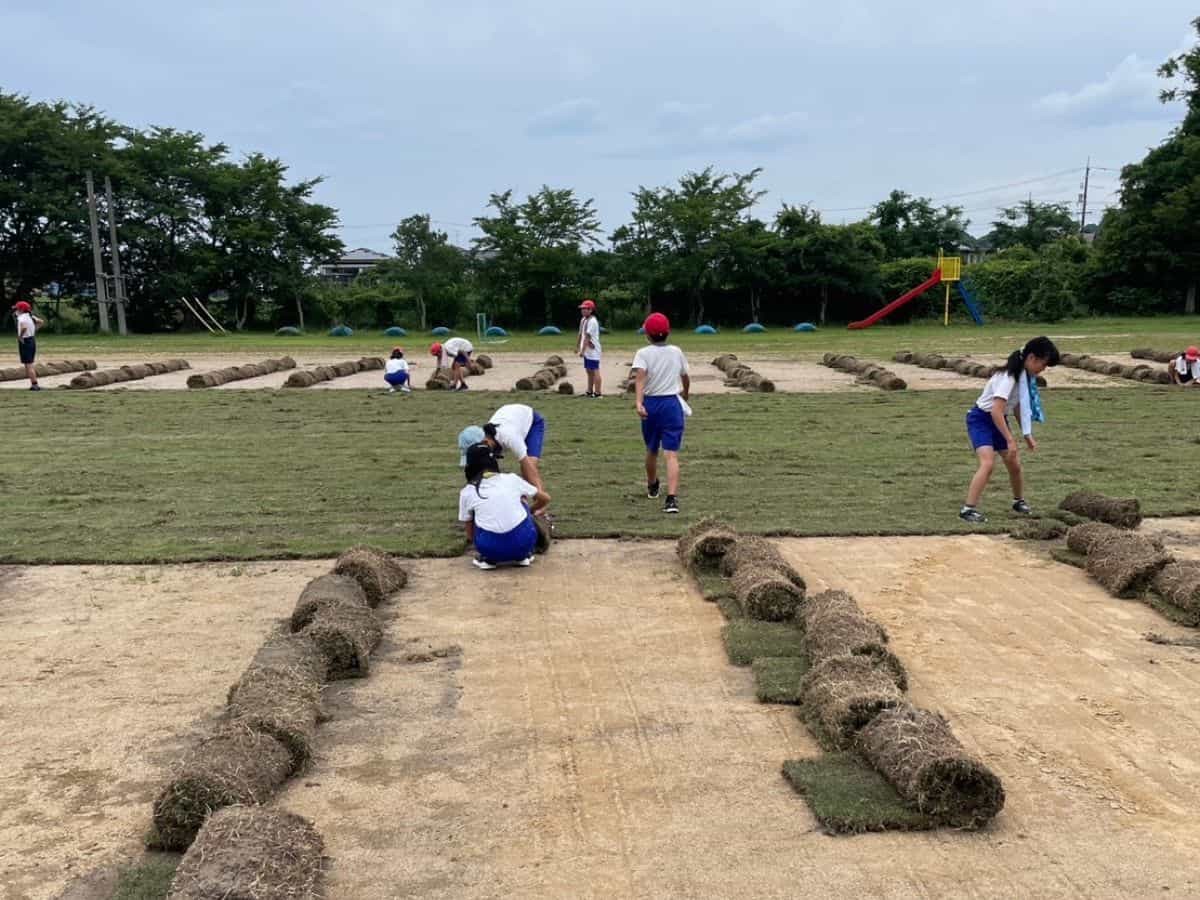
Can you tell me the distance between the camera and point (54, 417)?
17.5 metres

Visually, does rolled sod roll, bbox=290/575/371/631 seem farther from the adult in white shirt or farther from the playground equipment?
the playground equipment

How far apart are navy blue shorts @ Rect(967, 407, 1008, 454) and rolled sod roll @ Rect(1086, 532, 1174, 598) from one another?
179cm

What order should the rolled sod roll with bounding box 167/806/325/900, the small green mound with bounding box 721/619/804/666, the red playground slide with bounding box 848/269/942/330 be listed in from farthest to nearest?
the red playground slide with bounding box 848/269/942/330 → the small green mound with bounding box 721/619/804/666 → the rolled sod roll with bounding box 167/806/325/900

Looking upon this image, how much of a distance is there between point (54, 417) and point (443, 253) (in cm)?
3424

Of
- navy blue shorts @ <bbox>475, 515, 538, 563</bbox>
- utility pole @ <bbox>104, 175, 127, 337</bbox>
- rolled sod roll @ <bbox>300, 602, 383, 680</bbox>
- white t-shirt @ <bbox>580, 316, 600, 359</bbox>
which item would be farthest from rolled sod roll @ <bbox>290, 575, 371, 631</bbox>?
utility pole @ <bbox>104, 175, 127, 337</bbox>

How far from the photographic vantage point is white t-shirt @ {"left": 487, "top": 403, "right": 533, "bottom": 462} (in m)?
8.80

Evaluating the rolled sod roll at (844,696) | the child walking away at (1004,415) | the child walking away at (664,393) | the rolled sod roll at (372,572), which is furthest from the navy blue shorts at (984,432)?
the rolled sod roll at (372,572)

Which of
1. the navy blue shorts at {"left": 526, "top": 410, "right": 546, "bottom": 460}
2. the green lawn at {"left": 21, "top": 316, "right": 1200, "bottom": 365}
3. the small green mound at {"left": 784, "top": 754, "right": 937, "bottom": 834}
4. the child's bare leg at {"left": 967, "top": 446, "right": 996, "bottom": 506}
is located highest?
the navy blue shorts at {"left": 526, "top": 410, "right": 546, "bottom": 460}

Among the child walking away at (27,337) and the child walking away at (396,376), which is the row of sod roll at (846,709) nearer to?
the child walking away at (396,376)

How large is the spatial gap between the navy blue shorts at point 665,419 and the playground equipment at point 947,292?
3819 centimetres

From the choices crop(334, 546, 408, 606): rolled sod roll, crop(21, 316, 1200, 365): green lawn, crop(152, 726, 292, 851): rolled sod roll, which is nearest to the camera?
crop(152, 726, 292, 851): rolled sod roll

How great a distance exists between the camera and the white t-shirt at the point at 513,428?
28.9 feet

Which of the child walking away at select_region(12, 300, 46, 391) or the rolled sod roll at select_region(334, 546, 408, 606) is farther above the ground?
the child walking away at select_region(12, 300, 46, 391)

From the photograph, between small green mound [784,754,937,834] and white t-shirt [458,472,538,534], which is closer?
small green mound [784,754,937,834]
